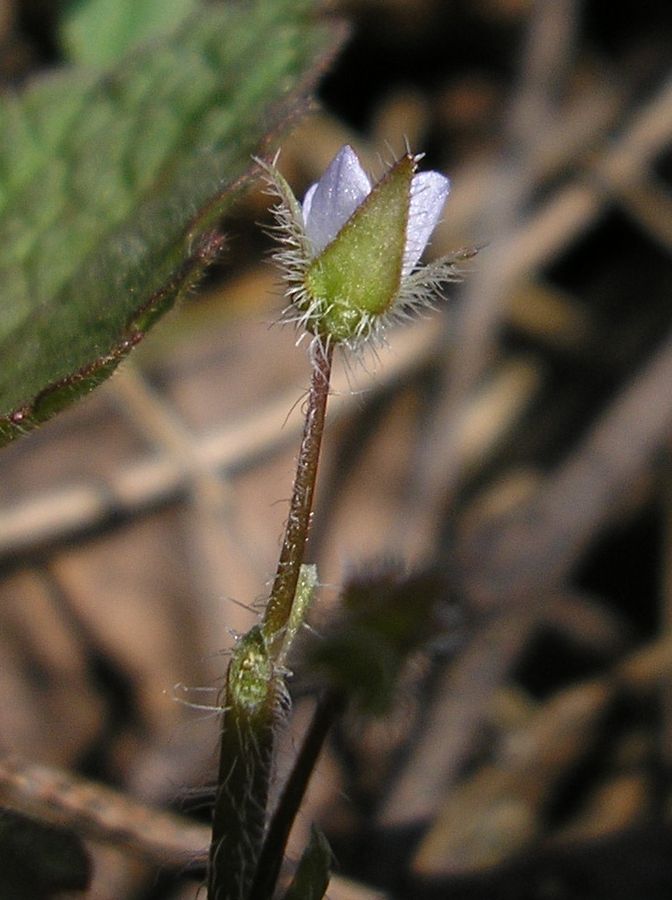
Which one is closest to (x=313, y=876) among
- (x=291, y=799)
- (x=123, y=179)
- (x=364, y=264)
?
(x=291, y=799)

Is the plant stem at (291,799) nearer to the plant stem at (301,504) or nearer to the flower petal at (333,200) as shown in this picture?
the plant stem at (301,504)

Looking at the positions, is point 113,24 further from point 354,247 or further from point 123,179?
point 354,247

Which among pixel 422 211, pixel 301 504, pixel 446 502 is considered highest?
pixel 422 211

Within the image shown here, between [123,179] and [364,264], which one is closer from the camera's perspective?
[364,264]

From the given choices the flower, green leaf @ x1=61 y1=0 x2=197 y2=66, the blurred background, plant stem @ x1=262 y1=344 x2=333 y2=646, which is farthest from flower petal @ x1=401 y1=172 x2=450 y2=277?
green leaf @ x1=61 y1=0 x2=197 y2=66

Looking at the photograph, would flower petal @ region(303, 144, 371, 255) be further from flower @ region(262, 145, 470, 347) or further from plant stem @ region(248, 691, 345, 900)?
plant stem @ region(248, 691, 345, 900)

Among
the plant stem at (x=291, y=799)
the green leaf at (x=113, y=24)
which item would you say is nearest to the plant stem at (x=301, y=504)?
the plant stem at (x=291, y=799)
